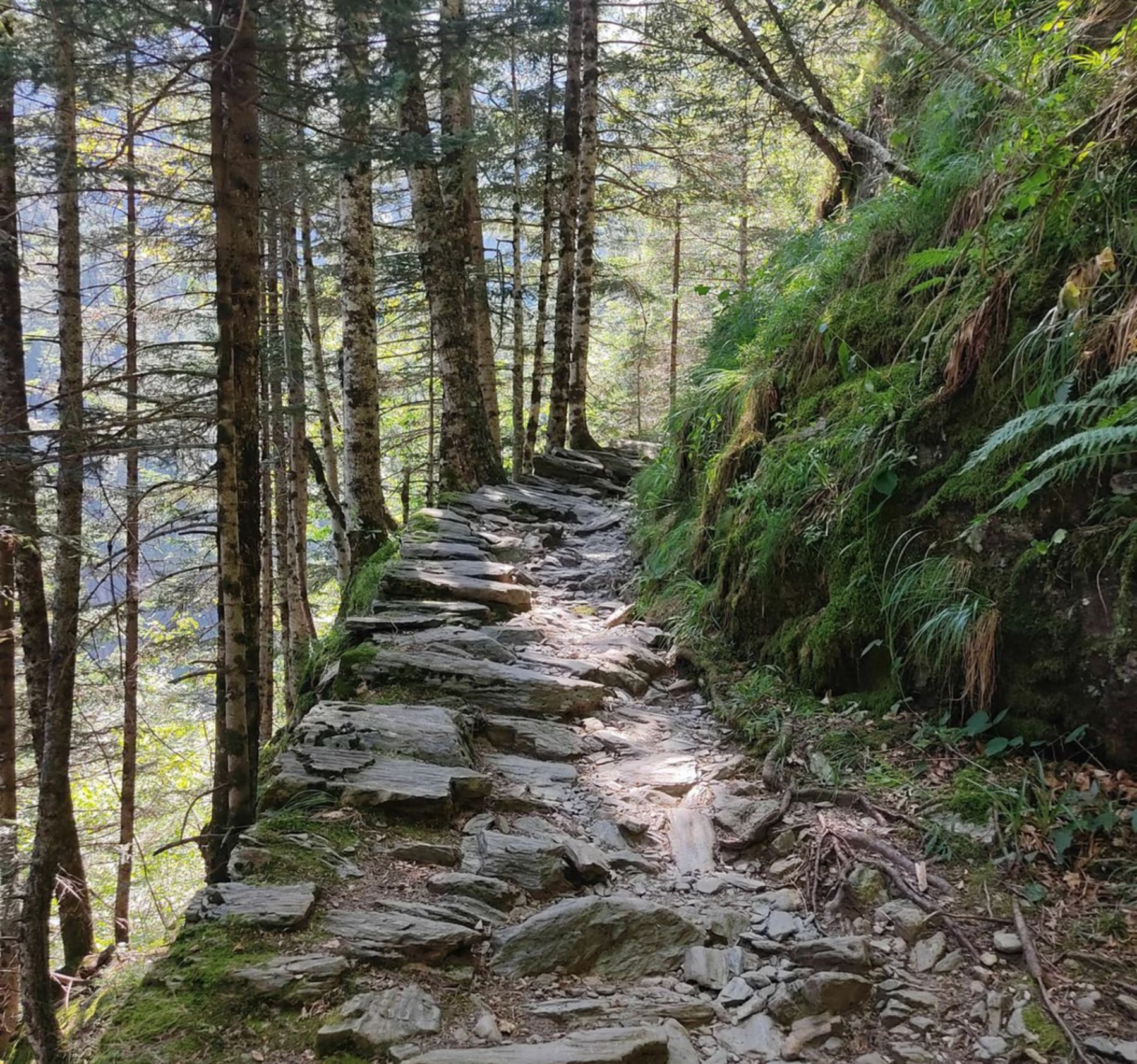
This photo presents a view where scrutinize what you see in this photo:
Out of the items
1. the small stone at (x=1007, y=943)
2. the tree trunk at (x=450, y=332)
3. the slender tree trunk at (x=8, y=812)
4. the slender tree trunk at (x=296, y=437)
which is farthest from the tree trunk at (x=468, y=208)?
the small stone at (x=1007, y=943)

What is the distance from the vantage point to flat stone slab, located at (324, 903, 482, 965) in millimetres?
2619

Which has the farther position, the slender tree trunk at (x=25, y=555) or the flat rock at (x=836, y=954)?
the slender tree trunk at (x=25, y=555)

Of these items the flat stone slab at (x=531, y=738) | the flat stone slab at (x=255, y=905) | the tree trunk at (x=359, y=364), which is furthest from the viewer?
the tree trunk at (x=359, y=364)

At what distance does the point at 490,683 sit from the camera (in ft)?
16.4

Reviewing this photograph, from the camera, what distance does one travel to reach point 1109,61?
361cm

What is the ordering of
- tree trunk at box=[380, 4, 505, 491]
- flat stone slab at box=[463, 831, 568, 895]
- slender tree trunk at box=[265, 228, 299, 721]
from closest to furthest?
→ 1. flat stone slab at box=[463, 831, 568, 895]
2. tree trunk at box=[380, 4, 505, 491]
3. slender tree trunk at box=[265, 228, 299, 721]

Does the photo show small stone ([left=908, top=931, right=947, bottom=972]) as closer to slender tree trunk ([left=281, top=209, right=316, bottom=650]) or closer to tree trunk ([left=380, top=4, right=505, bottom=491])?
tree trunk ([left=380, top=4, right=505, bottom=491])

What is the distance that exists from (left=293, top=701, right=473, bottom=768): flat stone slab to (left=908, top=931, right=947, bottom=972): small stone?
231 cm

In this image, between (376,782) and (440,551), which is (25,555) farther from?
(376,782)

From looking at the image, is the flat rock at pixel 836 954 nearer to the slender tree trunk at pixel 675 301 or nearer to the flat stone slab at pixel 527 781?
the flat stone slab at pixel 527 781

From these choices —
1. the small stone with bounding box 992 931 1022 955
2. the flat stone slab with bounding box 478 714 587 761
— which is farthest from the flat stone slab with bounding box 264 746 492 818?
the small stone with bounding box 992 931 1022 955

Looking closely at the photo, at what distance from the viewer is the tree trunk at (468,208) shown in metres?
9.86

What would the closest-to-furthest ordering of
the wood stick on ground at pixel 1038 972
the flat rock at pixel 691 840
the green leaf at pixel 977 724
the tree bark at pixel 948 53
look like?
the wood stick on ground at pixel 1038 972 < the green leaf at pixel 977 724 < the flat rock at pixel 691 840 < the tree bark at pixel 948 53

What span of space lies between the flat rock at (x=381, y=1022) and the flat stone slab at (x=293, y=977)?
0.11m
